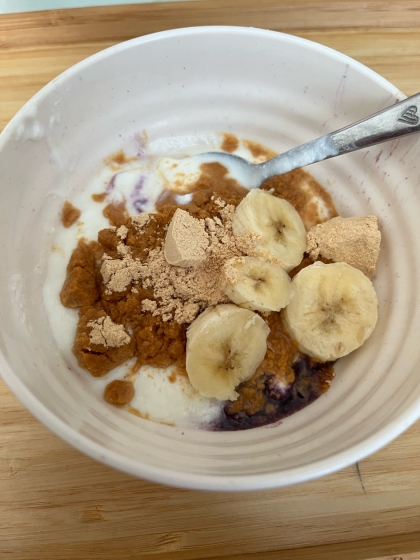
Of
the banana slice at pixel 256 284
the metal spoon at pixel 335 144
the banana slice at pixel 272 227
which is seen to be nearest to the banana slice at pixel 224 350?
the banana slice at pixel 256 284

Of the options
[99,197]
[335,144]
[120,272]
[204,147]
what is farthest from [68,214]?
[335,144]

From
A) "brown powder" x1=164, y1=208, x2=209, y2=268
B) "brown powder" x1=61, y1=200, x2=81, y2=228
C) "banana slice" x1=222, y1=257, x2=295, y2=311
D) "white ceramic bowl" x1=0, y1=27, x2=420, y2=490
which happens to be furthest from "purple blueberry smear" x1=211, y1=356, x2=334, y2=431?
"brown powder" x1=61, y1=200, x2=81, y2=228

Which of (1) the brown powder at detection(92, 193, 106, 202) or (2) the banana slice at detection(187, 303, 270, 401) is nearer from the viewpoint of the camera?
(2) the banana slice at detection(187, 303, 270, 401)

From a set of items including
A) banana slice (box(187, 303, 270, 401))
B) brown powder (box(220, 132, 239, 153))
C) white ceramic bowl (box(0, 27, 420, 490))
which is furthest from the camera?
brown powder (box(220, 132, 239, 153))

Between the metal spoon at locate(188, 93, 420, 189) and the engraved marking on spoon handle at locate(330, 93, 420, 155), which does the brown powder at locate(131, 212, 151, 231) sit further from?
the engraved marking on spoon handle at locate(330, 93, 420, 155)

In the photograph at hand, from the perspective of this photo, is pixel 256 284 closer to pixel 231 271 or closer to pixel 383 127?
pixel 231 271
